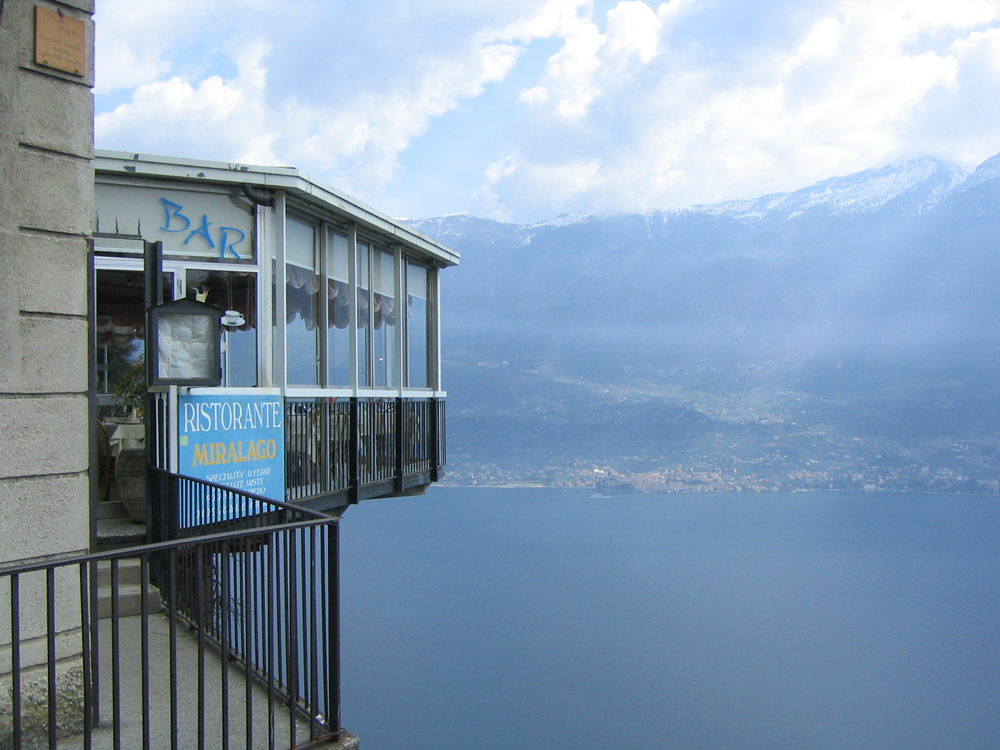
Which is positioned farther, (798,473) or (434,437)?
(798,473)

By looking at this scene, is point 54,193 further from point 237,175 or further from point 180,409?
point 237,175

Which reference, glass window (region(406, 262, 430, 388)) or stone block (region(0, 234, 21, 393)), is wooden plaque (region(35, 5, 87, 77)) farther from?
glass window (region(406, 262, 430, 388))

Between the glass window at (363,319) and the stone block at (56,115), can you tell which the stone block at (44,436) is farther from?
the glass window at (363,319)

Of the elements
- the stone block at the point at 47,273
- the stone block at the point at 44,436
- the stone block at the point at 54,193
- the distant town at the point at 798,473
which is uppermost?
the stone block at the point at 54,193

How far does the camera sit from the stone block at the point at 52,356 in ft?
11.5

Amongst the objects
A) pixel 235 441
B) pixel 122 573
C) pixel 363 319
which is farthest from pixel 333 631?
pixel 363 319

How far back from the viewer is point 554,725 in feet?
291

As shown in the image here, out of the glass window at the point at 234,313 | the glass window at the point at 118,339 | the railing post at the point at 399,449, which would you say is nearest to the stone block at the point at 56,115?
the glass window at the point at 234,313

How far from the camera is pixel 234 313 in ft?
25.2

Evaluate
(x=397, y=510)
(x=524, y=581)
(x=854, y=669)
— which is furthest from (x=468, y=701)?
(x=397, y=510)

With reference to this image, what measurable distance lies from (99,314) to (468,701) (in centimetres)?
9068

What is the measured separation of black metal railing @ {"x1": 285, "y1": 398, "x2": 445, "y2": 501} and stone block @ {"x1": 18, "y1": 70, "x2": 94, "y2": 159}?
15.1 ft

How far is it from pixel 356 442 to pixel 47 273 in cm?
598

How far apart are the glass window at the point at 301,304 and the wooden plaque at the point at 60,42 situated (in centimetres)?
453
